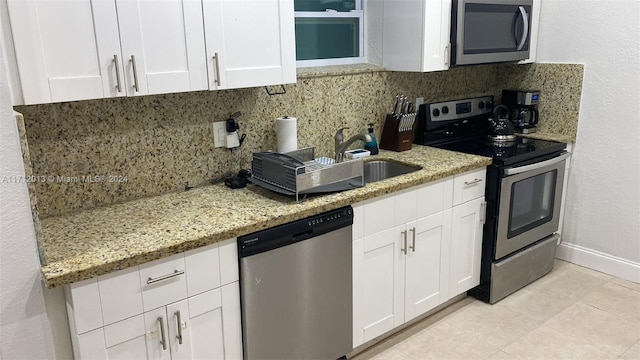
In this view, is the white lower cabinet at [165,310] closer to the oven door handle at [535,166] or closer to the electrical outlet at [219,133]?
the electrical outlet at [219,133]

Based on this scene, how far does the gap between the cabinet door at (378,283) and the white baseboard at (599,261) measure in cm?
164

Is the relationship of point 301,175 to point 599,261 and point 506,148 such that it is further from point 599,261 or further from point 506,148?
point 599,261

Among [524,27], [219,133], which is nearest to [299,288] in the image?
[219,133]

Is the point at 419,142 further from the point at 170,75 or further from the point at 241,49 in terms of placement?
the point at 170,75

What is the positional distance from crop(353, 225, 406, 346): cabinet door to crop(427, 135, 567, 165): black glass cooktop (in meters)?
0.81

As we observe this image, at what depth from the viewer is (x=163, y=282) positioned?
174 cm

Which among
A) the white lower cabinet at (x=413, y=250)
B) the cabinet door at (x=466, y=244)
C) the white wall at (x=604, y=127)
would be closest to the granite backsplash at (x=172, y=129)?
the white wall at (x=604, y=127)

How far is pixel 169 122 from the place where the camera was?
2.24 m

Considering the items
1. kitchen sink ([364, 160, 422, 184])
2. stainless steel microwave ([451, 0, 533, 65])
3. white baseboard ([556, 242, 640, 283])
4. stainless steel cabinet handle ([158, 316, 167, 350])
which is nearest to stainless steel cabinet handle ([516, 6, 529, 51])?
stainless steel microwave ([451, 0, 533, 65])

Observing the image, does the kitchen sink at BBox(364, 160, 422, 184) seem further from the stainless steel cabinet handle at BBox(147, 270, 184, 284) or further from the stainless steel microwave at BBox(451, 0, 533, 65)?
the stainless steel cabinet handle at BBox(147, 270, 184, 284)

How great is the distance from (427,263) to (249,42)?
1.47 m

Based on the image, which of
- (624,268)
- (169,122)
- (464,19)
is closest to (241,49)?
(169,122)

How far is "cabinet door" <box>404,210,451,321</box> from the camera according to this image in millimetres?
2582

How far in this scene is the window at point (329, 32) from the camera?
2.80 meters
